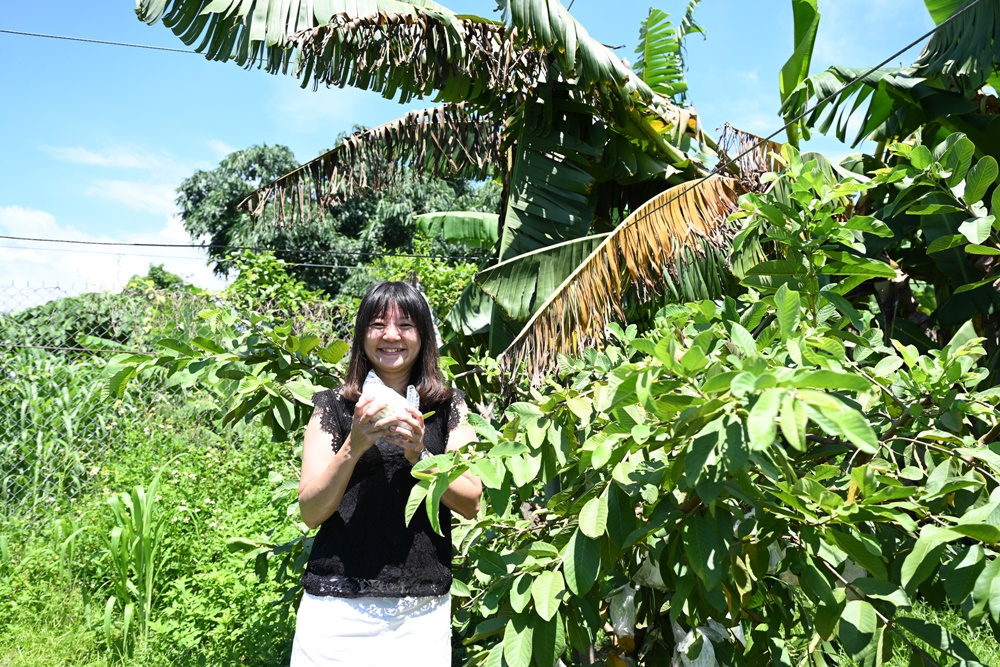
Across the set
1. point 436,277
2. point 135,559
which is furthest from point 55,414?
point 436,277

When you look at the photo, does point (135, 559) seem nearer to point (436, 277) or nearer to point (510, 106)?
point (510, 106)

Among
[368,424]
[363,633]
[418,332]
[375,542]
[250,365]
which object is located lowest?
[363,633]

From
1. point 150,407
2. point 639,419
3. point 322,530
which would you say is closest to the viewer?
point 639,419

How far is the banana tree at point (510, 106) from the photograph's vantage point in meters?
4.09

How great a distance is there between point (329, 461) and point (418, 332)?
411 millimetres

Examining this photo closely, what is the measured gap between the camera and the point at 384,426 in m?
1.63

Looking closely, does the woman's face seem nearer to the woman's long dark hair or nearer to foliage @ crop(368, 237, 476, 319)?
the woman's long dark hair

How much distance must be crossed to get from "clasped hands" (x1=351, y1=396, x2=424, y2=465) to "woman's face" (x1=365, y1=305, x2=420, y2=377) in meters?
0.32

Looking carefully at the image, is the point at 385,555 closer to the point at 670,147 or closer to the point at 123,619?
the point at 123,619

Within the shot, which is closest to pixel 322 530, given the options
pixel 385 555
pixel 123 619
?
pixel 385 555

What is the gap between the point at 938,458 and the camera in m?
1.79

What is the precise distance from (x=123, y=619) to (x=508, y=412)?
3275 mm

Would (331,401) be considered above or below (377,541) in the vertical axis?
above

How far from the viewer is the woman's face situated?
1962 mm
